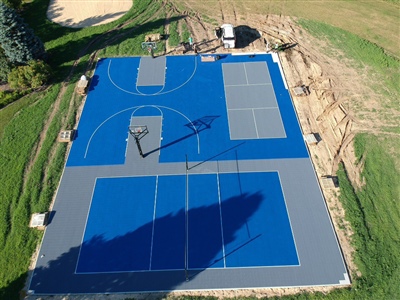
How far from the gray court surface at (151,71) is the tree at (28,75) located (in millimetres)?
9847

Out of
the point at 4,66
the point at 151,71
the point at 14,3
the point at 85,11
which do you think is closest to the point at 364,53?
the point at 151,71

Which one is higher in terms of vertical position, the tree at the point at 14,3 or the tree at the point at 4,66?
the tree at the point at 14,3

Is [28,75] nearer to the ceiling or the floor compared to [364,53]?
nearer to the ceiling

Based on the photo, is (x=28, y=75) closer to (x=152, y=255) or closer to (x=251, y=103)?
(x=152, y=255)

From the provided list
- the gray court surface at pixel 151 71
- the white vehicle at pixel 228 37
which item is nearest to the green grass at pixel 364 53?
the white vehicle at pixel 228 37

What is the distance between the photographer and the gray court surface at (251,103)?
89.5ft

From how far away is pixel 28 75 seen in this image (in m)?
29.7

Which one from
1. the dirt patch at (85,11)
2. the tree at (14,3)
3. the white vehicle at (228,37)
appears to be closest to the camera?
the white vehicle at (228,37)

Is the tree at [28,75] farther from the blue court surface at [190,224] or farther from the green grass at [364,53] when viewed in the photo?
the green grass at [364,53]

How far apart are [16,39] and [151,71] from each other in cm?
1384

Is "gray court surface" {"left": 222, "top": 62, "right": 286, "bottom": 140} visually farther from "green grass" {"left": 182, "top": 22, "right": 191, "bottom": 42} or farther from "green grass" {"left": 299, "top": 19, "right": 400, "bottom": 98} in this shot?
"green grass" {"left": 299, "top": 19, "right": 400, "bottom": 98}

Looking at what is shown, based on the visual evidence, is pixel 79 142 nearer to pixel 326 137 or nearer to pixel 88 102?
pixel 88 102

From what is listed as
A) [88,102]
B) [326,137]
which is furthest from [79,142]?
[326,137]

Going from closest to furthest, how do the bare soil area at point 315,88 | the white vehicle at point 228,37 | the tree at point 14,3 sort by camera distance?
the bare soil area at point 315,88
the white vehicle at point 228,37
the tree at point 14,3
